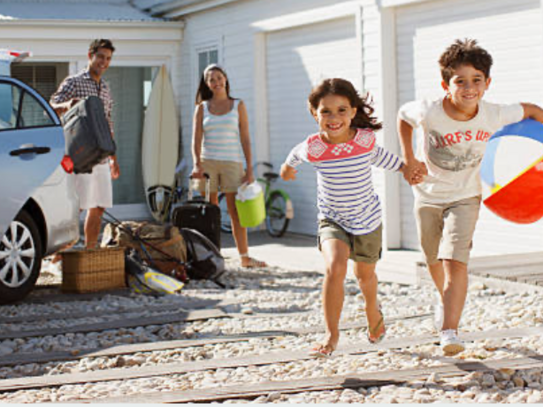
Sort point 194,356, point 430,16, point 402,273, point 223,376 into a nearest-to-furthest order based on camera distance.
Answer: point 223,376 < point 194,356 < point 402,273 < point 430,16

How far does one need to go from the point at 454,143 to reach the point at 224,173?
14.4 ft

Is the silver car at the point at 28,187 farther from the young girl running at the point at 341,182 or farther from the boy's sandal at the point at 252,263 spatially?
the young girl running at the point at 341,182

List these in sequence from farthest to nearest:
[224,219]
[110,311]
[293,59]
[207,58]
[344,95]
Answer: [207,58]
[224,219]
[293,59]
[110,311]
[344,95]

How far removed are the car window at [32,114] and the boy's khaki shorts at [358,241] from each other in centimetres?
325

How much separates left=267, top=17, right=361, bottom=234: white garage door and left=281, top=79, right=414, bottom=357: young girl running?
6.76 m

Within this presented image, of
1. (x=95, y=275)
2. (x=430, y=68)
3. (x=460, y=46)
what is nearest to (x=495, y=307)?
(x=460, y=46)

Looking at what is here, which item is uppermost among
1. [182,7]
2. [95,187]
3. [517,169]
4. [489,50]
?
[182,7]

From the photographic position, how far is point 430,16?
11086 mm

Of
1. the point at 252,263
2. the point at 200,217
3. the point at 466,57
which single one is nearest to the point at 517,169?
the point at 466,57

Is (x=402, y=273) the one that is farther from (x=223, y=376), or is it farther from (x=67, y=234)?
(x=223, y=376)

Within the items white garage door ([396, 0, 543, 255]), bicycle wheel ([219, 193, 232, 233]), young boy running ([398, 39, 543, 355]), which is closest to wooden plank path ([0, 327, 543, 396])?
young boy running ([398, 39, 543, 355])

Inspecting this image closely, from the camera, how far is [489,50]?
1030 centimetres

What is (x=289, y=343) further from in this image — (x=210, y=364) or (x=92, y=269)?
(x=92, y=269)

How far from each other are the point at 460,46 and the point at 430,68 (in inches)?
219
